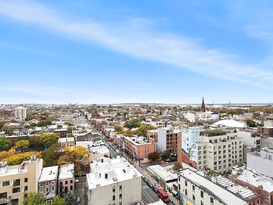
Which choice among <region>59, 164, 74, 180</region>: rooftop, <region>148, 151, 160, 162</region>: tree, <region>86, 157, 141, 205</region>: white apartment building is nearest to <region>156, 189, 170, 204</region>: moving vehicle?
<region>86, 157, 141, 205</region>: white apartment building

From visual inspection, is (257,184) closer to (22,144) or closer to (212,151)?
(212,151)

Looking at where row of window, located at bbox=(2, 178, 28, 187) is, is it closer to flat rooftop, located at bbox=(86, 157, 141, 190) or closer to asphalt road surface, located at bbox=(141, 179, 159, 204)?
flat rooftop, located at bbox=(86, 157, 141, 190)

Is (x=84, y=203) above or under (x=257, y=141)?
under

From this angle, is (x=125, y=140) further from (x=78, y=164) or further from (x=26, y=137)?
(x=26, y=137)

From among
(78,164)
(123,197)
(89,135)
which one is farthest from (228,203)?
(89,135)

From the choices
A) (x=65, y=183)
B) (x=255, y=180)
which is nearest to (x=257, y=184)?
(x=255, y=180)

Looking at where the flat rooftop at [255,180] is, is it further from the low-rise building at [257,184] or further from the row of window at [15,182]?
the row of window at [15,182]

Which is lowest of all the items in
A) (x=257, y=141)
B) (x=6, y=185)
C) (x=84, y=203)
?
(x=84, y=203)
